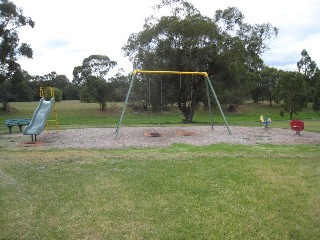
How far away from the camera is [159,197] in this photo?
20.0ft

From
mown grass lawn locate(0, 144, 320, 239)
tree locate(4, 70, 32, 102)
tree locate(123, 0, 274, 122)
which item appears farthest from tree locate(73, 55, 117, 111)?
mown grass lawn locate(0, 144, 320, 239)

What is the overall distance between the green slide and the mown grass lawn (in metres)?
→ 3.47

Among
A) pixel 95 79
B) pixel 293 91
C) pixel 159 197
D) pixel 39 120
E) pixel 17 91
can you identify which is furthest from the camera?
pixel 17 91

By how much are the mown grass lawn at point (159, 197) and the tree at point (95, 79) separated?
31027 mm

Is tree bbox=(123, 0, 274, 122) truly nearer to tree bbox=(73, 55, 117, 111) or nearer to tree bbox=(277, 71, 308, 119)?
tree bbox=(277, 71, 308, 119)

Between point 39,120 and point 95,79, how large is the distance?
27182 mm

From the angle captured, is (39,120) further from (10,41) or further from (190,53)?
(10,41)

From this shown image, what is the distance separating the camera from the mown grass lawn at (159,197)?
4.98 m

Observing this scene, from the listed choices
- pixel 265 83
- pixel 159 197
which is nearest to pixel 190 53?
pixel 159 197

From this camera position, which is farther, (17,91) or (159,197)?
(17,91)

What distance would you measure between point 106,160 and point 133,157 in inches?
30.8

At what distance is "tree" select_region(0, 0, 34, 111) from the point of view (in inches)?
1312

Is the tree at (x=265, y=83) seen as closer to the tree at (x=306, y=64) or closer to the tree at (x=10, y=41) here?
the tree at (x=306, y=64)

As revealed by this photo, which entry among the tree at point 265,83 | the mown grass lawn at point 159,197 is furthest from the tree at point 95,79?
the mown grass lawn at point 159,197
